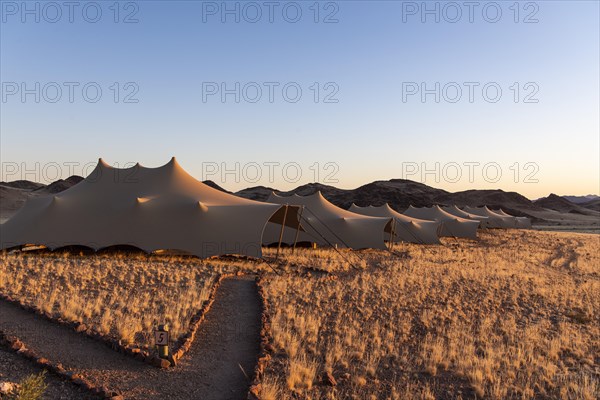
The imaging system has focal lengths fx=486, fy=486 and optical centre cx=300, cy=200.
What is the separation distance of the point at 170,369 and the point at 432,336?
223 inches

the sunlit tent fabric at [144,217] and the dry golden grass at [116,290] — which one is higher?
the sunlit tent fabric at [144,217]

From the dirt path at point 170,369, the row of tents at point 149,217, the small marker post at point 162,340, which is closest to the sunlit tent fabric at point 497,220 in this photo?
the row of tents at point 149,217

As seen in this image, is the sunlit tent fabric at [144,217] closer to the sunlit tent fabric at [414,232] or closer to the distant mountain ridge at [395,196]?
the sunlit tent fabric at [414,232]

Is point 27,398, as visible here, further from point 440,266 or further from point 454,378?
point 440,266

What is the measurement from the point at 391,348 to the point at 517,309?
6.14 meters

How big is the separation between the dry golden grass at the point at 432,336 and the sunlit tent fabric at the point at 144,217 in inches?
168

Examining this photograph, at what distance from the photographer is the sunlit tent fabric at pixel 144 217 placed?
65.4ft

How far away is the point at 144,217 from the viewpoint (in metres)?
21.0

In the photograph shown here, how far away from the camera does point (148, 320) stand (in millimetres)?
10086

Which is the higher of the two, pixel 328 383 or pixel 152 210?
pixel 152 210

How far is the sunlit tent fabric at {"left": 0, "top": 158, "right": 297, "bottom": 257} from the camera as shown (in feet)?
65.4

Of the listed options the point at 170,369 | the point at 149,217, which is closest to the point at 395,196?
the point at 149,217

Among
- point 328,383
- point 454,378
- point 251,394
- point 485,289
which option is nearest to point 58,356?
point 251,394

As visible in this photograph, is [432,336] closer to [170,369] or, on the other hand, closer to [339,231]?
[170,369]
